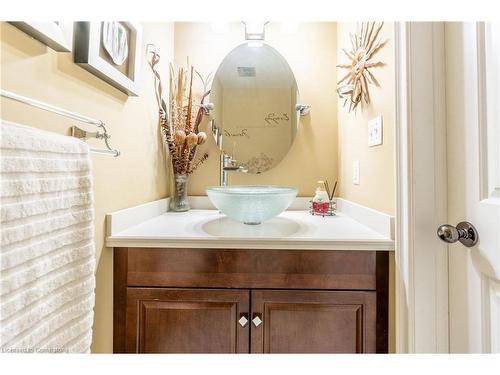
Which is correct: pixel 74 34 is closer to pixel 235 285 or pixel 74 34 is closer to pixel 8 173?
pixel 8 173

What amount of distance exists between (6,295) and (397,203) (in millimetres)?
962

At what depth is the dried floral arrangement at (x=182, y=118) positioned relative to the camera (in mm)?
1274

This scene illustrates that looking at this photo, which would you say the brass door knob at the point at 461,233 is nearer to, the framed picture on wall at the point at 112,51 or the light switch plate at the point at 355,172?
the light switch plate at the point at 355,172

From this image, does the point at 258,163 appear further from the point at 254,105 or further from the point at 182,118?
the point at 182,118

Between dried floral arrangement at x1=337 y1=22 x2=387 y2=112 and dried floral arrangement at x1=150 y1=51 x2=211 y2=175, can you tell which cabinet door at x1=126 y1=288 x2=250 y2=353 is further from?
dried floral arrangement at x1=337 y1=22 x2=387 y2=112

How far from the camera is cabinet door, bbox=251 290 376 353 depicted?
782mm

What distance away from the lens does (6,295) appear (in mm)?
411

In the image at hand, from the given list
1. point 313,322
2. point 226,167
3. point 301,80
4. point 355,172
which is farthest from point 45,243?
point 301,80

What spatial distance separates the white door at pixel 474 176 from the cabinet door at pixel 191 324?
0.62m

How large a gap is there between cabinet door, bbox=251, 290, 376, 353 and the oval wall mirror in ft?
2.69

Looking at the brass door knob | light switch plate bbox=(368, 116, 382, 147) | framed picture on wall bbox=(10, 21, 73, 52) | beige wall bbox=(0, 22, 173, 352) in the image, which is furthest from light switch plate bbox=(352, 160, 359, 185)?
framed picture on wall bbox=(10, 21, 73, 52)

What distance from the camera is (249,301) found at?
2.61 feet

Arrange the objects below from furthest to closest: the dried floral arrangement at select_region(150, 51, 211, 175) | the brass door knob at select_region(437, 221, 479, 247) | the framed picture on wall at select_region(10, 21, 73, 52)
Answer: the dried floral arrangement at select_region(150, 51, 211, 175) < the brass door knob at select_region(437, 221, 479, 247) < the framed picture on wall at select_region(10, 21, 73, 52)
